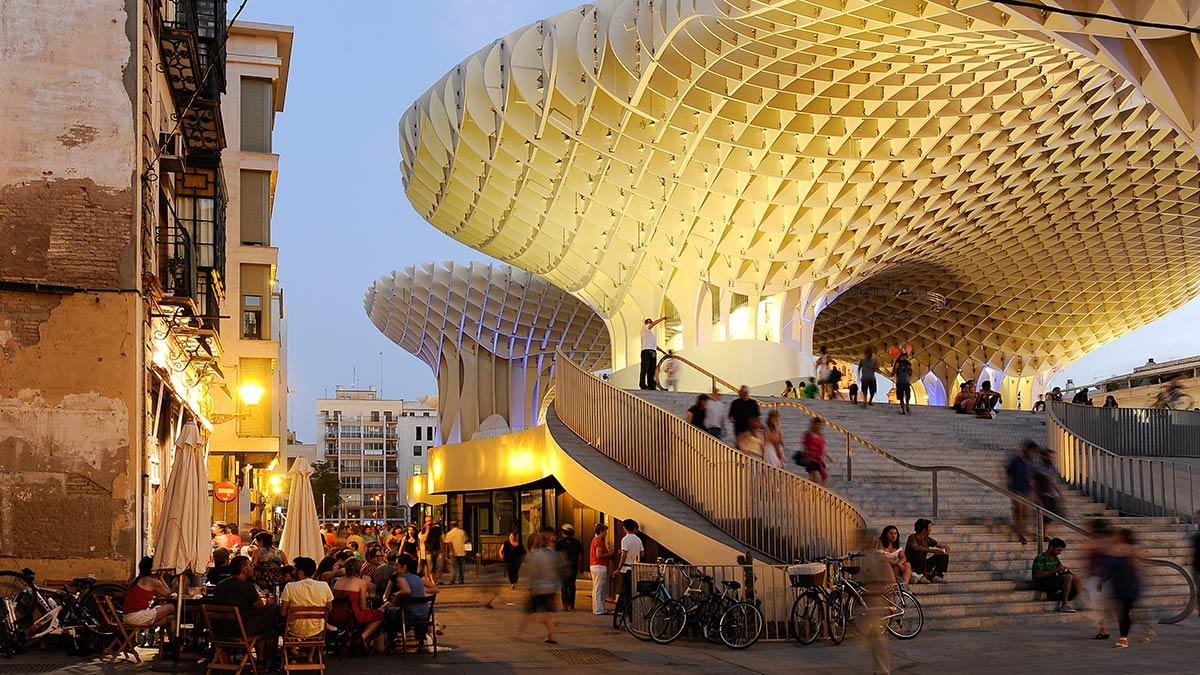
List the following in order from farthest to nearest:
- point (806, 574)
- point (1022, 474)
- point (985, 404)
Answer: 1. point (985, 404)
2. point (1022, 474)
3. point (806, 574)

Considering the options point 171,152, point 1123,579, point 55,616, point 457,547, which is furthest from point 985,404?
point 55,616

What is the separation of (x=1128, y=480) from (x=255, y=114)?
29154 millimetres

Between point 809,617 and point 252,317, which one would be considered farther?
point 252,317

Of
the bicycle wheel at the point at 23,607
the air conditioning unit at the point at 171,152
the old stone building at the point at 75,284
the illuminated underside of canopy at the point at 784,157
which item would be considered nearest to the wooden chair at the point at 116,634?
the bicycle wheel at the point at 23,607

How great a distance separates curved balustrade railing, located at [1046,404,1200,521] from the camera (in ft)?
65.8

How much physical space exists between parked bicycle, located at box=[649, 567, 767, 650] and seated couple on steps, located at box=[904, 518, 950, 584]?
258 cm

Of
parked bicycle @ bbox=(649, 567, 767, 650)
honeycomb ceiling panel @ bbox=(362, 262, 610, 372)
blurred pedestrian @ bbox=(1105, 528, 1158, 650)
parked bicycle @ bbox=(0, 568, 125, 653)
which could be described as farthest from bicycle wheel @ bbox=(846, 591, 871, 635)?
honeycomb ceiling panel @ bbox=(362, 262, 610, 372)

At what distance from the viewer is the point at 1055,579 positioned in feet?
52.0

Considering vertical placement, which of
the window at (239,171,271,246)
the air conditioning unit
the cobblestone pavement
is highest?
the window at (239,171,271,246)

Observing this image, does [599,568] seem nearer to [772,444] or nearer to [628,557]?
[628,557]

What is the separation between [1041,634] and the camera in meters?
14.0

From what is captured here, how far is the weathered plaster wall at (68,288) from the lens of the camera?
47.4 ft

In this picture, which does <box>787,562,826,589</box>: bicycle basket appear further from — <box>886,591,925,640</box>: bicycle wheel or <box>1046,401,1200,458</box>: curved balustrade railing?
<box>1046,401,1200,458</box>: curved balustrade railing

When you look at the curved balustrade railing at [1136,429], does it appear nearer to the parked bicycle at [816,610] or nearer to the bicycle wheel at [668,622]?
the parked bicycle at [816,610]
